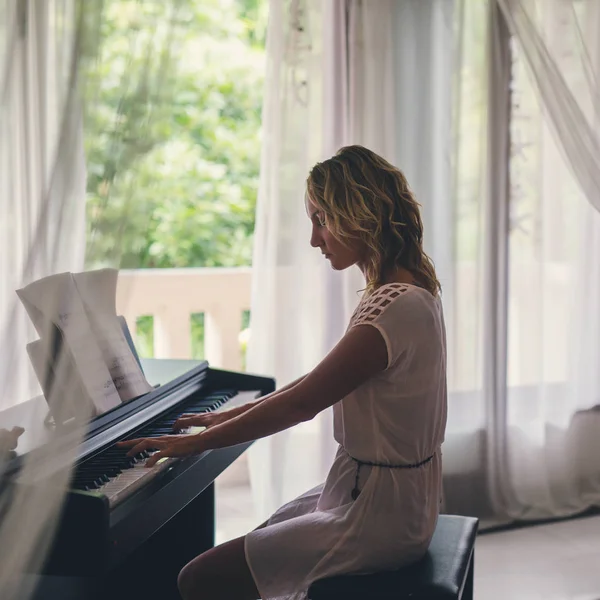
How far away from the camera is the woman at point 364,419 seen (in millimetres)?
1604

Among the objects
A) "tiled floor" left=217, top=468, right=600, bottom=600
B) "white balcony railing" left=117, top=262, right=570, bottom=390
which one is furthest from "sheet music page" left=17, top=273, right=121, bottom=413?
"tiled floor" left=217, top=468, right=600, bottom=600

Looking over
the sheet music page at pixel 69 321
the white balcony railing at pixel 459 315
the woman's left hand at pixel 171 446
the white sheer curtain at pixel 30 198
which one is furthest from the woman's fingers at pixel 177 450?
the white balcony railing at pixel 459 315

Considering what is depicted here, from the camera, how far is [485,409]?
10.3 feet

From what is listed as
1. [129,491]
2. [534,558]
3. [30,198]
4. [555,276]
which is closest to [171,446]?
[129,491]

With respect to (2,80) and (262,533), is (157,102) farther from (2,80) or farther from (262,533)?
(262,533)

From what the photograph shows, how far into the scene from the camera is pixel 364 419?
Answer: 1.68 metres

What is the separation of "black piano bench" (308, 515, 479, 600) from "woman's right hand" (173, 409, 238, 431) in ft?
1.47

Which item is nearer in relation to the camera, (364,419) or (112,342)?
(364,419)

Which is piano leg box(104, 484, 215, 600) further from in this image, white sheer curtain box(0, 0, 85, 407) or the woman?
white sheer curtain box(0, 0, 85, 407)

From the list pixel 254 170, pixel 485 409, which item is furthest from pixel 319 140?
pixel 254 170

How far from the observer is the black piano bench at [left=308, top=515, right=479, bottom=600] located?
154 cm

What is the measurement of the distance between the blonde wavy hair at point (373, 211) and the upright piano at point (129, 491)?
56 cm

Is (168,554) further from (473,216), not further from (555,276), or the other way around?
(555,276)

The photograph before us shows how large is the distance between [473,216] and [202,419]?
155 centimetres
